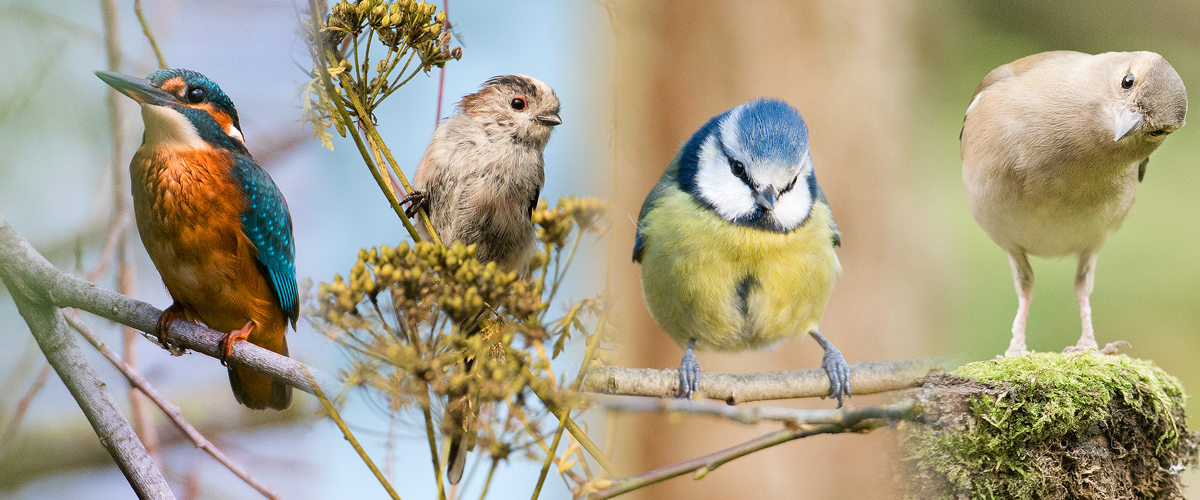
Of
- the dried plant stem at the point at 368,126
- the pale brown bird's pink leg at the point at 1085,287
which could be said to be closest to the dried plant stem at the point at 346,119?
the dried plant stem at the point at 368,126

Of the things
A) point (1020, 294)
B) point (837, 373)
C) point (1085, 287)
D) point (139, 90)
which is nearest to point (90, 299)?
point (139, 90)

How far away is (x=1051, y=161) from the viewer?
206cm

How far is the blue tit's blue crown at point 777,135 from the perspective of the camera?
110cm

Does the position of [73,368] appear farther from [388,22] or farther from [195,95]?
[388,22]

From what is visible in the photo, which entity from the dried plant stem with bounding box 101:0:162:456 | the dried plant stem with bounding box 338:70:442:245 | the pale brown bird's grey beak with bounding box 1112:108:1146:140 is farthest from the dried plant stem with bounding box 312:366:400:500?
the pale brown bird's grey beak with bounding box 1112:108:1146:140

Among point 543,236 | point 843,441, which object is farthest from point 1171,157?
point 543,236

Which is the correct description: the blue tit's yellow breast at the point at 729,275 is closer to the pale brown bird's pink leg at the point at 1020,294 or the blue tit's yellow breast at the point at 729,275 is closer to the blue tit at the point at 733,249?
the blue tit at the point at 733,249

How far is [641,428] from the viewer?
1424 mm

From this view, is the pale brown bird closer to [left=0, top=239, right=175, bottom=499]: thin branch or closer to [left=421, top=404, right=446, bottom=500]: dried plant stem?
[left=421, top=404, right=446, bottom=500]: dried plant stem

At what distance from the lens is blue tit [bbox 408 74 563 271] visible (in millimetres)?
1094

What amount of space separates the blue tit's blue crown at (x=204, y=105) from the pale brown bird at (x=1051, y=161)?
167 centimetres

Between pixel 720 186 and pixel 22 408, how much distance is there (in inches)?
49.0

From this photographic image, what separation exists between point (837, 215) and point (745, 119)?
1.47 ft

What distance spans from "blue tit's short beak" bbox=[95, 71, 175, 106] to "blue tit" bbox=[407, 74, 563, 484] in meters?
0.41
